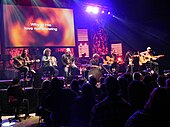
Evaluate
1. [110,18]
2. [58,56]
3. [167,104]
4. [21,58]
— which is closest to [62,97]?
[167,104]

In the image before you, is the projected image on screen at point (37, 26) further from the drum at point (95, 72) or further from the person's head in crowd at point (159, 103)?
the person's head in crowd at point (159, 103)

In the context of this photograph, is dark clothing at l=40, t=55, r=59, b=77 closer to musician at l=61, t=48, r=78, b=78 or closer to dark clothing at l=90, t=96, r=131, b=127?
musician at l=61, t=48, r=78, b=78

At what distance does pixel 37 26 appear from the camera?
1441cm

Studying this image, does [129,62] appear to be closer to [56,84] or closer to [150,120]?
[56,84]

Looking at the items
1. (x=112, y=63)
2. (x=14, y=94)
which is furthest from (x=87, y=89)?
(x=112, y=63)

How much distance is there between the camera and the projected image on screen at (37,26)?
13.5 m

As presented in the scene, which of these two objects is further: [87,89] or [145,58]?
[145,58]

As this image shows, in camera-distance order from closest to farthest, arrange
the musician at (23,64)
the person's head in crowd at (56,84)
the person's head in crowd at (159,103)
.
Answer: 1. the person's head in crowd at (159,103)
2. the person's head in crowd at (56,84)
3. the musician at (23,64)

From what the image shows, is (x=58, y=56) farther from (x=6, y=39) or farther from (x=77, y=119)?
(x=77, y=119)

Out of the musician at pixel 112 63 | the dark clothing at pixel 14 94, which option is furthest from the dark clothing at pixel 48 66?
the dark clothing at pixel 14 94

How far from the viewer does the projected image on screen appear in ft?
44.2

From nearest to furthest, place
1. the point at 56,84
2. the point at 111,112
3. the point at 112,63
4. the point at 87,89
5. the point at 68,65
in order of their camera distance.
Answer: the point at 111,112, the point at 87,89, the point at 56,84, the point at 68,65, the point at 112,63

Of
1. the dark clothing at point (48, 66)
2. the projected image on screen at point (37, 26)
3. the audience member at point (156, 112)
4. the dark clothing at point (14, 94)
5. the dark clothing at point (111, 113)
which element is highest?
the projected image on screen at point (37, 26)

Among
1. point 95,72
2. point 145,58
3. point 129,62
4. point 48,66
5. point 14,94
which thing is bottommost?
point 14,94
